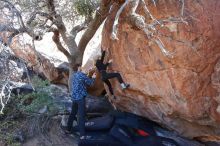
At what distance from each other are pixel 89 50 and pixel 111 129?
400 cm

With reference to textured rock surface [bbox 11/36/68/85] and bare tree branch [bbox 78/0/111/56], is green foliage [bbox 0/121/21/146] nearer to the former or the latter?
textured rock surface [bbox 11/36/68/85]

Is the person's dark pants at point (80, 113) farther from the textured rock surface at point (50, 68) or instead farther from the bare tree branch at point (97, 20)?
the textured rock surface at point (50, 68)

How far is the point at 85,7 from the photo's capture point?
8117mm

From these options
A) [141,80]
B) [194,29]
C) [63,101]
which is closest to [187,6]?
[194,29]

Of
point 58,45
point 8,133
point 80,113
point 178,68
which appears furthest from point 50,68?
point 178,68

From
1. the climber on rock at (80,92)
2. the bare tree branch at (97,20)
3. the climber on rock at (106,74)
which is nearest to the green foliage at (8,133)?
the climber on rock at (80,92)

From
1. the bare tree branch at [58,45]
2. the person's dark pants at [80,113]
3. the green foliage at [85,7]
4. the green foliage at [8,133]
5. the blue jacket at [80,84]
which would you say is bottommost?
the green foliage at [8,133]

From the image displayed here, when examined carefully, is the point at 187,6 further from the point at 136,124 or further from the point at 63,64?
the point at 63,64

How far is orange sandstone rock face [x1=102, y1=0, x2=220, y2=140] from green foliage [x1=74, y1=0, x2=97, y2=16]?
1165 mm

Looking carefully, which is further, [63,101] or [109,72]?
[63,101]

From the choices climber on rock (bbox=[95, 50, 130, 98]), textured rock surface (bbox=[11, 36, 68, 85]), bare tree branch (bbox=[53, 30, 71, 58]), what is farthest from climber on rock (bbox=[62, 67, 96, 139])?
textured rock surface (bbox=[11, 36, 68, 85])

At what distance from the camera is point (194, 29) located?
6.13m

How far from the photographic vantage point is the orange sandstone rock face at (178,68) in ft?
20.2

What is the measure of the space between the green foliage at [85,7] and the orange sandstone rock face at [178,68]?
1.16 m
